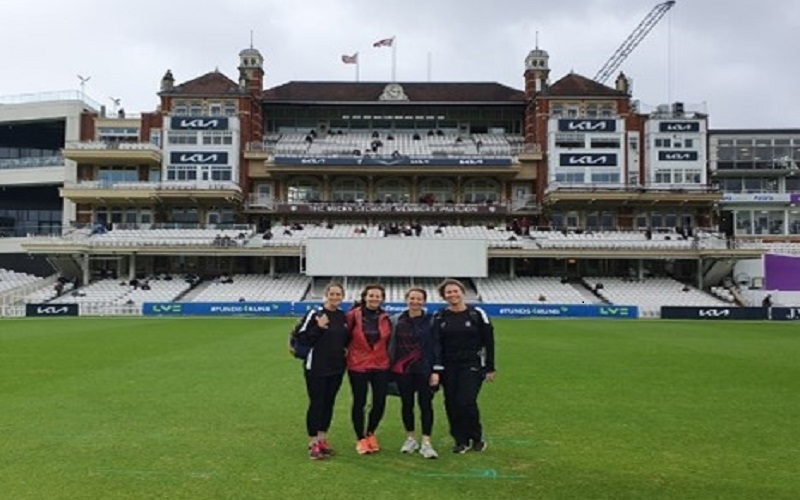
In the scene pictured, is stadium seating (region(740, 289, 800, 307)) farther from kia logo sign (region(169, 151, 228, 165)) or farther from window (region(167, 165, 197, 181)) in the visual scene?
window (region(167, 165, 197, 181))

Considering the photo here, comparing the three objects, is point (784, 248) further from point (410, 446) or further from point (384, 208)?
point (410, 446)

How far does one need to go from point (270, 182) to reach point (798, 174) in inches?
1850

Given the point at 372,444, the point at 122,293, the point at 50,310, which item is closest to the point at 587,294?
the point at 122,293

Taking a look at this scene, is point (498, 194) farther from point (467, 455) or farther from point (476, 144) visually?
point (467, 455)

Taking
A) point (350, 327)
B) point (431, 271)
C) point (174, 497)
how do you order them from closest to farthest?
1. point (174, 497)
2. point (350, 327)
3. point (431, 271)

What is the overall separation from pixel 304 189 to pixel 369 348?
2149 inches

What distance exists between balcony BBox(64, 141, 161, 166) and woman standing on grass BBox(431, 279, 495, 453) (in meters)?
55.0

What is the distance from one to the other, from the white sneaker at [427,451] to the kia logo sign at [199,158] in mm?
54878

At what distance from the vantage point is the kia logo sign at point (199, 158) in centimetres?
6103

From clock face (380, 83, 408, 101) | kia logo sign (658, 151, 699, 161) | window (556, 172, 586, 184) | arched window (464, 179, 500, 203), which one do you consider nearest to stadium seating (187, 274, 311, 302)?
arched window (464, 179, 500, 203)

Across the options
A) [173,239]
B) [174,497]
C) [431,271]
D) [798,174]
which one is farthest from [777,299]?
[174,497]

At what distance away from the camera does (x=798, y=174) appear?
67.2 m

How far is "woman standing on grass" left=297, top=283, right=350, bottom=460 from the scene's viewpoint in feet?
28.7

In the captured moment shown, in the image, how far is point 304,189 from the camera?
62.6 m
